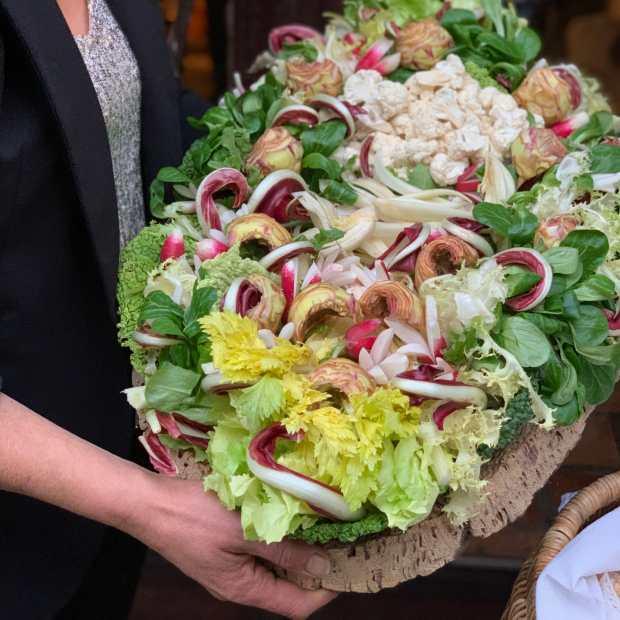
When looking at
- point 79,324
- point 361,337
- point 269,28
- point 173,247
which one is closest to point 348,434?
point 361,337

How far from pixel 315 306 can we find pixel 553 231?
43 centimetres

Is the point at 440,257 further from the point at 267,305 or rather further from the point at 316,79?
the point at 316,79

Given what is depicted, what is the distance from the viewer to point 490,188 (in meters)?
1.63

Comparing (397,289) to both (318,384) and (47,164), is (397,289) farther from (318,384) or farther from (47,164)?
(47,164)

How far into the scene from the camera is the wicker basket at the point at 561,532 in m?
1.28

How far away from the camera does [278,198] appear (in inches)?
62.8

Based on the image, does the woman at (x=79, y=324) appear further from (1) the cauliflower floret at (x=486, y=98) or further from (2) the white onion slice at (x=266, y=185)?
(1) the cauliflower floret at (x=486, y=98)

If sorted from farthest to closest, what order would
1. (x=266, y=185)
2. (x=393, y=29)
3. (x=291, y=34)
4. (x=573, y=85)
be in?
1. (x=291, y=34)
2. (x=393, y=29)
3. (x=573, y=85)
4. (x=266, y=185)

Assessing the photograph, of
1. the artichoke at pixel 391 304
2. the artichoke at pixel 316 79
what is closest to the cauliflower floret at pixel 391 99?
the artichoke at pixel 316 79

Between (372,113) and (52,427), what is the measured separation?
92 cm

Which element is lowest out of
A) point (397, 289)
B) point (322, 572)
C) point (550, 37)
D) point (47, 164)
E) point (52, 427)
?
point (550, 37)

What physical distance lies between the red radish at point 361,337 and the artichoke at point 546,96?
74 cm

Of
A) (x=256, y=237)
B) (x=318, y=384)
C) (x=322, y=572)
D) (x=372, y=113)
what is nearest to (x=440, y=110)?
(x=372, y=113)

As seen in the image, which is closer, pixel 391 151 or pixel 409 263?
pixel 409 263
